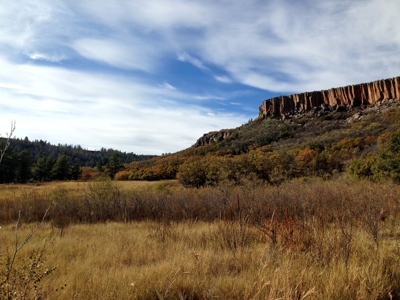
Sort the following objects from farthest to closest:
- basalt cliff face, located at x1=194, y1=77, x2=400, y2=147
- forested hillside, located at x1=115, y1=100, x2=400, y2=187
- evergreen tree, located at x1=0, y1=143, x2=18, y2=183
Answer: basalt cliff face, located at x1=194, y1=77, x2=400, y2=147, evergreen tree, located at x1=0, y1=143, x2=18, y2=183, forested hillside, located at x1=115, y1=100, x2=400, y2=187

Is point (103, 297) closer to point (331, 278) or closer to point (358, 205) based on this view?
point (331, 278)

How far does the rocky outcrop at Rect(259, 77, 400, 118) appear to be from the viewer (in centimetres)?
7600

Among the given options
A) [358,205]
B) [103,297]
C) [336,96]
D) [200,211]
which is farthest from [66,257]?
[336,96]

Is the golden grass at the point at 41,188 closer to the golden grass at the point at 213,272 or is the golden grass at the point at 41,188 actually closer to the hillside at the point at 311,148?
the hillside at the point at 311,148

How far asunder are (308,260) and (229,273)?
1.16m

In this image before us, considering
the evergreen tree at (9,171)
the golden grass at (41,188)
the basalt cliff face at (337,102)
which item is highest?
the basalt cliff face at (337,102)

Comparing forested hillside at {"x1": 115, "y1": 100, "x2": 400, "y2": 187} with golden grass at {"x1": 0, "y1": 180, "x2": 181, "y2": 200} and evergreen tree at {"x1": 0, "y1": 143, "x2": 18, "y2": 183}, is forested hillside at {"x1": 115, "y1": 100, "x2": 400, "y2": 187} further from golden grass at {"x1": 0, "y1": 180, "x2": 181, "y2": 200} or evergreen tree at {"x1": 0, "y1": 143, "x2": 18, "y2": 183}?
evergreen tree at {"x1": 0, "y1": 143, "x2": 18, "y2": 183}

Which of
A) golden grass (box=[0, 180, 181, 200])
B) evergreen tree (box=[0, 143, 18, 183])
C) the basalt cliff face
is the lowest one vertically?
golden grass (box=[0, 180, 181, 200])

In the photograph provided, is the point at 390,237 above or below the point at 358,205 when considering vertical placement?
below

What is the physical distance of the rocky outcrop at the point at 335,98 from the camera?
76.0 metres

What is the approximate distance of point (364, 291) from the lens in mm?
2725

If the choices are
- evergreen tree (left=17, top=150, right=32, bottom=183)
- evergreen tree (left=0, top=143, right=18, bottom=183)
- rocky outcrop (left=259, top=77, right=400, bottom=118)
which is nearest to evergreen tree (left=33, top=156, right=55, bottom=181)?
evergreen tree (left=17, top=150, right=32, bottom=183)

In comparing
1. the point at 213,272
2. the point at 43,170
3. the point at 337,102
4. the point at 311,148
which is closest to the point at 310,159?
the point at 311,148

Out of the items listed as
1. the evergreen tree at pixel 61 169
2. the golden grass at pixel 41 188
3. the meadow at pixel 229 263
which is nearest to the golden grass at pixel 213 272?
the meadow at pixel 229 263
